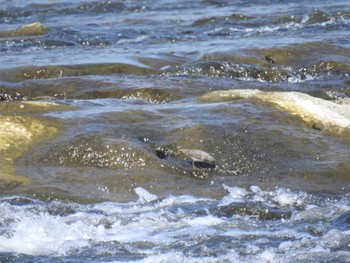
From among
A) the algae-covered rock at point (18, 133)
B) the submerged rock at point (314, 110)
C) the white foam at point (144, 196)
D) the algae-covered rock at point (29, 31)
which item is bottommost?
the algae-covered rock at point (29, 31)

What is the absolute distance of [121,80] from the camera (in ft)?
40.9

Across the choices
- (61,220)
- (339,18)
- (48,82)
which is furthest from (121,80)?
(339,18)

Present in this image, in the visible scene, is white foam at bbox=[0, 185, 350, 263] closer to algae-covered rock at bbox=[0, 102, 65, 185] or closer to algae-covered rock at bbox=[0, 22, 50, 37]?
algae-covered rock at bbox=[0, 102, 65, 185]

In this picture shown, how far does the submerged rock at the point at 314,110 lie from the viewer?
368 inches

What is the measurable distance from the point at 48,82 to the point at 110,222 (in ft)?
17.6

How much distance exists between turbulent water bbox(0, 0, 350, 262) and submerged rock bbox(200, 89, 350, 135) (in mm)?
15

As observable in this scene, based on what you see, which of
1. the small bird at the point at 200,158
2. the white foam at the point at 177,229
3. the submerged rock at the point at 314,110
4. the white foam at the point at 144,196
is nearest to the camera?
the white foam at the point at 177,229

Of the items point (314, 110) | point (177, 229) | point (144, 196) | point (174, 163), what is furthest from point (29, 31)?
point (177, 229)

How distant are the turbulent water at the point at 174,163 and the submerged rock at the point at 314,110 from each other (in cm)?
2

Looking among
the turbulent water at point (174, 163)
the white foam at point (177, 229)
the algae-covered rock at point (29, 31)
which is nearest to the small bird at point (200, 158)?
the turbulent water at point (174, 163)

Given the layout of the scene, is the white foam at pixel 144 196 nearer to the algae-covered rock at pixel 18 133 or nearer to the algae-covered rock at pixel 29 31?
the algae-covered rock at pixel 18 133

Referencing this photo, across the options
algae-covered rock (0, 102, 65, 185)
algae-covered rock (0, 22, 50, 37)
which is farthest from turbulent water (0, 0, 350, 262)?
algae-covered rock (0, 22, 50, 37)

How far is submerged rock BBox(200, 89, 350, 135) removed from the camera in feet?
30.6

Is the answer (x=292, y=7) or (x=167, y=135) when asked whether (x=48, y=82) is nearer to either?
(x=167, y=135)
